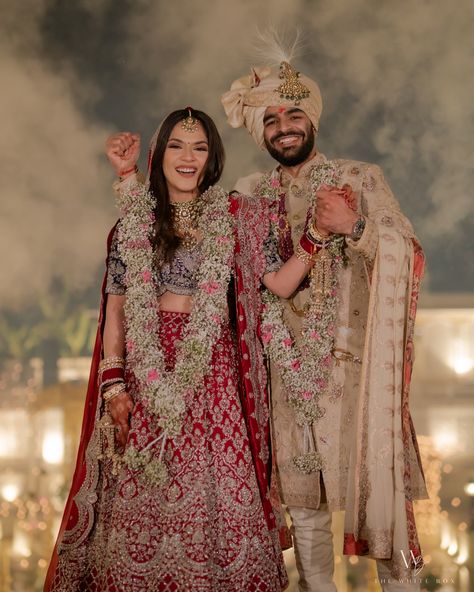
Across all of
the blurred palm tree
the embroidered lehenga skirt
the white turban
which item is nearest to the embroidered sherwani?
the white turban

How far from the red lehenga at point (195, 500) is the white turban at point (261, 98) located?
1.63 feet

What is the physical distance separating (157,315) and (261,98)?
3.24 ft

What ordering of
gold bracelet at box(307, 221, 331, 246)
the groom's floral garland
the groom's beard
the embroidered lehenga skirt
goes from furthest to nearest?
the groom's beard
the groom's floral garland
gold bracelet at box(307, 221, 331, 246)
the embroidered lehenga skirt

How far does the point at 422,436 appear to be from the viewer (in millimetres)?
5355

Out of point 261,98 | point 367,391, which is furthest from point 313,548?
point 261,98

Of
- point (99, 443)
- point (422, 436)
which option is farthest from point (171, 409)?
point (422, 436)

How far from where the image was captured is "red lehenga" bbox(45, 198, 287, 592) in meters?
2.34

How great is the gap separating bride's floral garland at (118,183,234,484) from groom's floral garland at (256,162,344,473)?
233mm

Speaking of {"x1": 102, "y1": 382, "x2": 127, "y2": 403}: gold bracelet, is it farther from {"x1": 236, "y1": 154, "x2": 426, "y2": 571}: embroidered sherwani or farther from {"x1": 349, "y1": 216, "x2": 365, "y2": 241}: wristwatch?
{"x1": 349, "y1": 216, "x2": 365, "y2": 241}: wristwatch

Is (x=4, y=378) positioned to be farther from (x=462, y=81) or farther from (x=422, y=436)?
(x=462, y=81)

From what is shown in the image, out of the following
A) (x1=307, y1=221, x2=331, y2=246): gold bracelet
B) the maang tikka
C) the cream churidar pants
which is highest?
the maang tikka

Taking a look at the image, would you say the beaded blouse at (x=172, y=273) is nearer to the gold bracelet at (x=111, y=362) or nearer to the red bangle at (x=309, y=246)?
the gold bracelet at (x=111, y=362)

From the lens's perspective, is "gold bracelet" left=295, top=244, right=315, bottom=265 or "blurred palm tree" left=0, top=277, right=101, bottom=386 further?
"blurred palm tree" left=0, top=277, right=101, bottom=386

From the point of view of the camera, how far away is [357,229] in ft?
8.80
